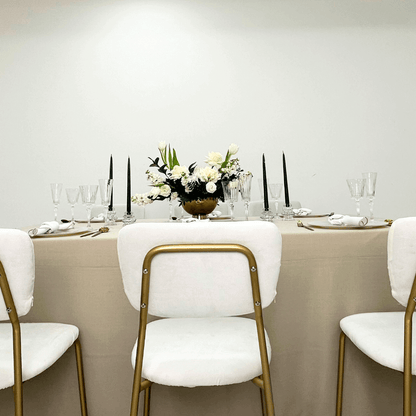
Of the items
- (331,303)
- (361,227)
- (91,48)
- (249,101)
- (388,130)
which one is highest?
(91,48)

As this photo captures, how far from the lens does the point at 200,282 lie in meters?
0.92

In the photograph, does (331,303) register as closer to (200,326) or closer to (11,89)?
(200,326)

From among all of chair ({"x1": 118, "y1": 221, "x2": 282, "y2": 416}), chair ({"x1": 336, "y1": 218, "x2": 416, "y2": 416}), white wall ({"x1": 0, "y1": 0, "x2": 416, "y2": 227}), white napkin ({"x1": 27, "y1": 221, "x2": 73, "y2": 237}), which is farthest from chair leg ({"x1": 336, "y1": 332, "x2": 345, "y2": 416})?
white wall ({"x1": 0, "y1": 0, "x2": 416, "y2": 227})

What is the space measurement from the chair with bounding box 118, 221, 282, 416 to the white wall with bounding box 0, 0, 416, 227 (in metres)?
2.61

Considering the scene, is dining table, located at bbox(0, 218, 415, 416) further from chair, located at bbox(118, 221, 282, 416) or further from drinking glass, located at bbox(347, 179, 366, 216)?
chair, located at bbox(118, 221, 282, 416)

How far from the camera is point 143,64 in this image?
3.48m

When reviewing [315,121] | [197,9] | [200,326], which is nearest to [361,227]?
[200,326]

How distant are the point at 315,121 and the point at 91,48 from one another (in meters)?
2.19

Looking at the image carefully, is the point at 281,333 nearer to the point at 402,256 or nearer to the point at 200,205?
the point at 402,256

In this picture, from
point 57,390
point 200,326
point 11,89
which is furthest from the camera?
point 11,89

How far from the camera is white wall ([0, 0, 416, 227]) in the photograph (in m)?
3.47

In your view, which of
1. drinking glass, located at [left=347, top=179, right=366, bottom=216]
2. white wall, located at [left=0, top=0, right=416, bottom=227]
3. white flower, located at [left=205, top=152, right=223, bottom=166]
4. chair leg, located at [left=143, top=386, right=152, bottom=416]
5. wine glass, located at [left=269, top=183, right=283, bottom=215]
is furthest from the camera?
white wall, located at [left=0, top=0, right=416, bottom=227]

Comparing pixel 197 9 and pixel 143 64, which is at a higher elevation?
pixel 197 9

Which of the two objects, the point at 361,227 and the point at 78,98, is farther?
the point at 78,98
